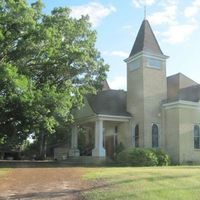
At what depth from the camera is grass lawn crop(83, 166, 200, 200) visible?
1357 cm

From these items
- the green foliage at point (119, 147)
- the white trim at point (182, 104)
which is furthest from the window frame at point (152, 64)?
the green foliage at point (119, 147)

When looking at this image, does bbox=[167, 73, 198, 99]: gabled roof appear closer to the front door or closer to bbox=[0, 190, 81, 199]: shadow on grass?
the front door

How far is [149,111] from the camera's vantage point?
3391 cm

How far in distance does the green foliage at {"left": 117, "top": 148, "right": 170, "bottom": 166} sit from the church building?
6.24 ft

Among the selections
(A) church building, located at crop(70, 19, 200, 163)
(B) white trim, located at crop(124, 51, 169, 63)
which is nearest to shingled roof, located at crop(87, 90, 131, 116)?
(A) church building, located at crop(70, 19, 200, 163)

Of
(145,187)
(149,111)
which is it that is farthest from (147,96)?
(145,187)

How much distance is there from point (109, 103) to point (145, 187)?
21.8m

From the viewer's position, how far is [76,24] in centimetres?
3300

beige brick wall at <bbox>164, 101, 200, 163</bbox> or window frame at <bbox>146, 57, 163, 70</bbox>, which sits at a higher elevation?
window frame at <bbox>146, 57, 163, 70</bbox>

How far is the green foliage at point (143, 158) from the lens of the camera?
29.4m

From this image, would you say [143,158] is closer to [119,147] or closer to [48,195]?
[119,147]

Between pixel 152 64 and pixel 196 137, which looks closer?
pixel 196 137

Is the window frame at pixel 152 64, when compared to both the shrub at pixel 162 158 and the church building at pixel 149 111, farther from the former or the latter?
the shrub at pixel 162 158

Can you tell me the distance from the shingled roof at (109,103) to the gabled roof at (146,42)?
423 cm
